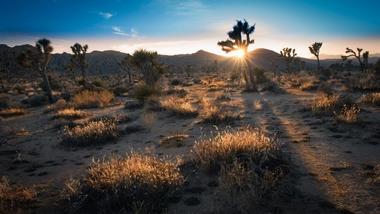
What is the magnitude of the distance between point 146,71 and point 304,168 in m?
24.2

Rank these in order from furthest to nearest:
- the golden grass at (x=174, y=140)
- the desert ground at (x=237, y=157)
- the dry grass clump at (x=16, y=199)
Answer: the golden grass at (x=174, y=140) → the dry grass clump at (x=16, y=199) → the desert ground at (x=237, y=157)

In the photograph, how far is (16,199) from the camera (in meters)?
5.82

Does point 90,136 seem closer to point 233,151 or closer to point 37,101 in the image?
point 233,151

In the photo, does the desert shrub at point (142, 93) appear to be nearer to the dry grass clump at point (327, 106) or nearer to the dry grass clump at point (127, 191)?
the dry grass clump at point (327, 106)

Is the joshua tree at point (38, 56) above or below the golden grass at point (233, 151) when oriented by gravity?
above

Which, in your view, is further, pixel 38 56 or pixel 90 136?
pixel 38 56

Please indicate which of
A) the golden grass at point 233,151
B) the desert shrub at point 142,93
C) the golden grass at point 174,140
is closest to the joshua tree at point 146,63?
the desert shrub at point 142,93

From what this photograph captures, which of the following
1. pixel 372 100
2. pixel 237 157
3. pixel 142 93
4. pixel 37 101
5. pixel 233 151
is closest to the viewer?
pixel 237 157

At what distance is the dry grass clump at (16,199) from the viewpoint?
17.8 ft

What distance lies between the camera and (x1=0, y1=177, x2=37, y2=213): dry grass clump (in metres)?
5.41

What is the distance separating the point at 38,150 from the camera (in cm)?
1038

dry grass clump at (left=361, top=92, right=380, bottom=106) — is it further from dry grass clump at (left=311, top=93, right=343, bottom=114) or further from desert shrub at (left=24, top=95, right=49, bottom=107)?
desert shrub at (left=24, top=95, right=49, bottom=107)

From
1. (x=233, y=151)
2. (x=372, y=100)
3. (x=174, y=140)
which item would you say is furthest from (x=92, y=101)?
(x=233, y=151)

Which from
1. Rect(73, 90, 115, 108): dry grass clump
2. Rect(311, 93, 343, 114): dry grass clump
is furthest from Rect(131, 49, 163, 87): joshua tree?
Rect(311, 93, 343, 114): dry grass clump
